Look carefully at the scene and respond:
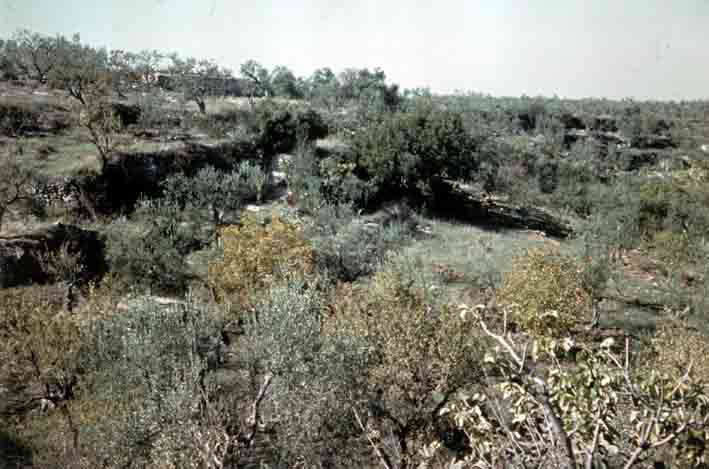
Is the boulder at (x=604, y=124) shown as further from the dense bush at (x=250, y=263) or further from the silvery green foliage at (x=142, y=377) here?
the silvery green foliage at (x=142, y=377)

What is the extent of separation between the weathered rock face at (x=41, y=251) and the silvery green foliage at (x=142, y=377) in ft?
34.3

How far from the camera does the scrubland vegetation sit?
612 centimetres

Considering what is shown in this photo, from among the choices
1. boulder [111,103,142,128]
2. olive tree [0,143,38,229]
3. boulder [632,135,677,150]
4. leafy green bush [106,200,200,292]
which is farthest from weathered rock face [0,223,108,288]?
boulder [632,135,677,150]

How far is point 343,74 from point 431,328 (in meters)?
76.5

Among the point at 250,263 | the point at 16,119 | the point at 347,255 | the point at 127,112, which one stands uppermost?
the point at 127,112

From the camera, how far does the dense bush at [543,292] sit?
1616cm

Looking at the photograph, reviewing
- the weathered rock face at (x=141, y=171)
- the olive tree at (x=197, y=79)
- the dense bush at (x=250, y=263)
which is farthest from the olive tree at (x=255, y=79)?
the dense bush at (x=250, y=263)

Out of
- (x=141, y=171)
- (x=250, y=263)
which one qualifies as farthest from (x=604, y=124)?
(x=250, y=263)

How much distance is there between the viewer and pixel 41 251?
23.6 metres

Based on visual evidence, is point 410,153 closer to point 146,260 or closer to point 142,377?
point 146,260

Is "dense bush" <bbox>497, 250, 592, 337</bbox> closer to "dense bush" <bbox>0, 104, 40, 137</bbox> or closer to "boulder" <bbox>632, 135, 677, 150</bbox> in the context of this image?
"dense bush" <bbox>0, 104, 40, 137</bbox>

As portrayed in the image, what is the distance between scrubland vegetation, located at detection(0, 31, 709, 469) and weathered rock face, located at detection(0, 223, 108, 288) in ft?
0.36

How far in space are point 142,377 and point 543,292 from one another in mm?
12849

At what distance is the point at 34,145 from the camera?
3316cm
